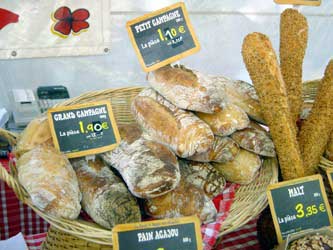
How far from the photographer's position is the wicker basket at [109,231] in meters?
0.85

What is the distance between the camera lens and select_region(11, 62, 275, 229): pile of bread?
0.88m

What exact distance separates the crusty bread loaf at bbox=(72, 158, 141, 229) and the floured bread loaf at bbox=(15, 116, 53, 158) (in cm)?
11

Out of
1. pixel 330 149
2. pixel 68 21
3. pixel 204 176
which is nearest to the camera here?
pixel 204 176

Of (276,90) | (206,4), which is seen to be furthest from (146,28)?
(206,4)

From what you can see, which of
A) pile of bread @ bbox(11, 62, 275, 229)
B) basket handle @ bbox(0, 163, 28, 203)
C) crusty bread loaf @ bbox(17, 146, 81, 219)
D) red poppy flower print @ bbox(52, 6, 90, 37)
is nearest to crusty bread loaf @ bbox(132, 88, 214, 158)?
pile of bread @ bbox(11, 62, 275, 229)

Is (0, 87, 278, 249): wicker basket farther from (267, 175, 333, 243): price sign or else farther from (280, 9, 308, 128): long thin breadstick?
(280, 9, 308, 128): long thin breadstick

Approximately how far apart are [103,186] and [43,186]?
13cm

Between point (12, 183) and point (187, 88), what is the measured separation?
0.45m

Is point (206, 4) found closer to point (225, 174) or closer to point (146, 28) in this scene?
point (146, 28)

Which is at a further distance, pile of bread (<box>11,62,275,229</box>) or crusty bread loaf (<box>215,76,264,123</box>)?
crusty bread loaf (<box>215,76,264,123</box>)

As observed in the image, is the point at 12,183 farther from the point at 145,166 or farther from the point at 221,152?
the point at 221,152

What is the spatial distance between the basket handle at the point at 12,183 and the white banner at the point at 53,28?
884 mm

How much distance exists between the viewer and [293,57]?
1.16 metres

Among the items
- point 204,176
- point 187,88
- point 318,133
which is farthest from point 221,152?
point 318,133
